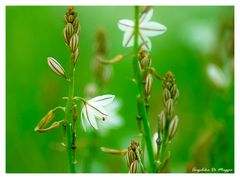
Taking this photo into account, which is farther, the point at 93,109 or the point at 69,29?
the point at 93,109

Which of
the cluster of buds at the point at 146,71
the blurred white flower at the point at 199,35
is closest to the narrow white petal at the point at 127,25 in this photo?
the cluster of buds at the point at 146,71

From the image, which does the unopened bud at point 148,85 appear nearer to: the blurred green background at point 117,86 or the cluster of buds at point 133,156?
the cluster of buds at point 133,156

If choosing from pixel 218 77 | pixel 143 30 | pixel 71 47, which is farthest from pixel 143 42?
pixel 218 77

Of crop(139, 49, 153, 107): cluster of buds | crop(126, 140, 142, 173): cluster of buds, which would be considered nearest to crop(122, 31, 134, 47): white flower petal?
crop(139, 49, 153, 107): cluster of buds

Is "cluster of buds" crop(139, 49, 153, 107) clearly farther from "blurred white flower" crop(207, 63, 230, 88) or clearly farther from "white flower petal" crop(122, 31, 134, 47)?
"blurred white flower" crop(207, 63, 230, 88)

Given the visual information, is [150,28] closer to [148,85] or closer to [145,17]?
[145,17]

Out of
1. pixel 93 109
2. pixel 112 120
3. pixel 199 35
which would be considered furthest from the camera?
pixel 199 35
